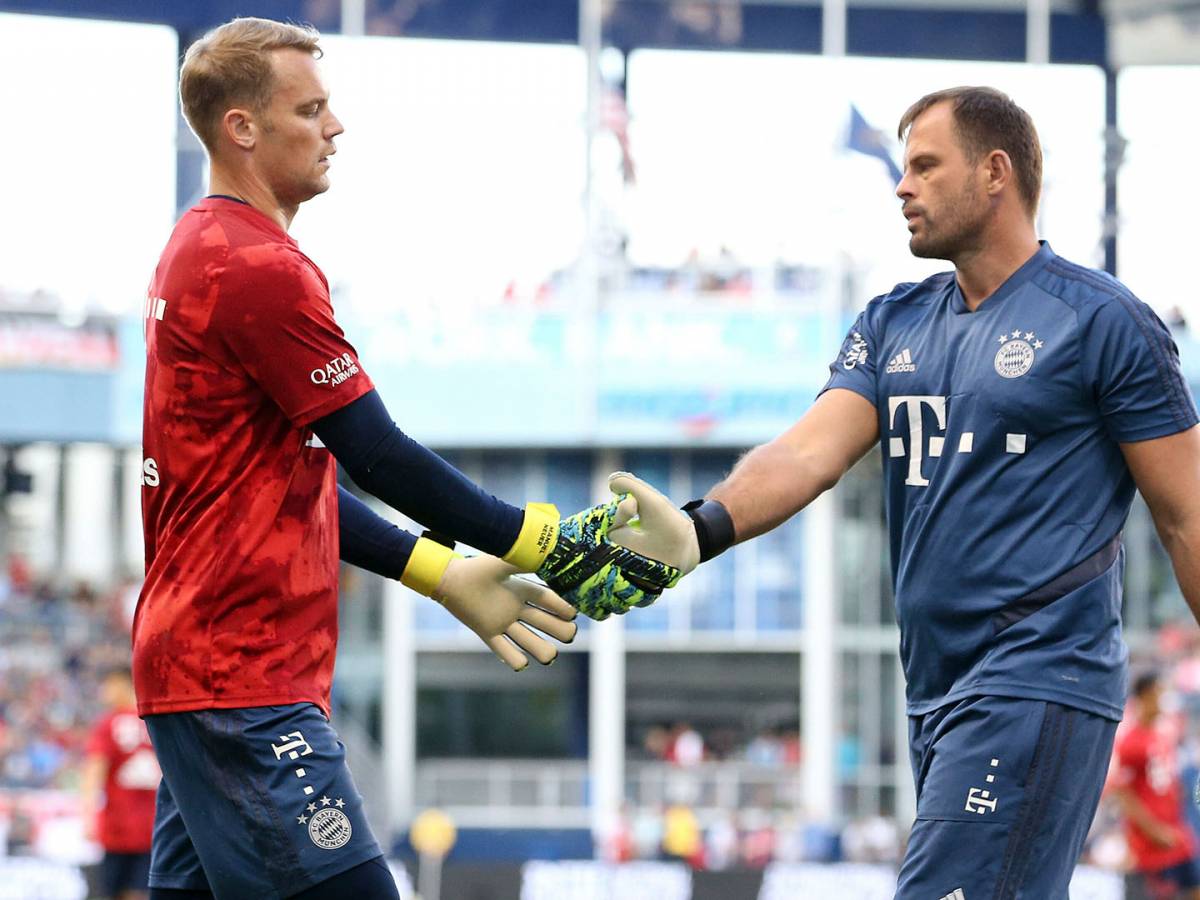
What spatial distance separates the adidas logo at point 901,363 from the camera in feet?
14.9

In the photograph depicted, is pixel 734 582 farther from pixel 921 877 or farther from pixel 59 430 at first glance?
pixel 921 877

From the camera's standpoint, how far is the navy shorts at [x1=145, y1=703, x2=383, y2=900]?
3.80 metres

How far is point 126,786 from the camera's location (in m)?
11.5

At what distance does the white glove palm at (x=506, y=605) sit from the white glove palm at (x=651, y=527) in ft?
0.70

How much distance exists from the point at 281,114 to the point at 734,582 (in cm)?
2453

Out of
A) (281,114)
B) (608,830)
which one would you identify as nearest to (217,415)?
(281,114)

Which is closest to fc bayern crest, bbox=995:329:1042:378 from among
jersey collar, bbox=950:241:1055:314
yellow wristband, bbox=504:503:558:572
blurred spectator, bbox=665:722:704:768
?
jersey collar, bbox=950:241:1055:314

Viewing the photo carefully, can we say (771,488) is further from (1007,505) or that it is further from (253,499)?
(253,499)

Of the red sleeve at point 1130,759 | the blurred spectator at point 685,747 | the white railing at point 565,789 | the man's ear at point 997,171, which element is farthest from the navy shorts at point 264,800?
the blurred spectator at point 685,747

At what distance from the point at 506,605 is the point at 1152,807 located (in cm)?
918

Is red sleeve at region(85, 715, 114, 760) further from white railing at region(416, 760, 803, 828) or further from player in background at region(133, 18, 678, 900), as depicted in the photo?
white railing at region(416, 760, 803, 828)

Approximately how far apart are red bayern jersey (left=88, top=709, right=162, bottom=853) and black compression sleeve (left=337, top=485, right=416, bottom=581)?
7108 millimetres

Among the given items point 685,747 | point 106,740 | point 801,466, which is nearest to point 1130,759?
point 106,740

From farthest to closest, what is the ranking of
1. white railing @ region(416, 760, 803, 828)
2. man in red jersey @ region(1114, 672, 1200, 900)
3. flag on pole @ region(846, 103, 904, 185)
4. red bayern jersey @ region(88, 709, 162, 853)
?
white railing @ region(416, 760, 803, 828) < flag on pole @ region(846, 103, 904, 185) < man in red jersey @ region(1114, 672, 1200, 900) < red bayern jersey @ region(88, 709, 162, 853)
